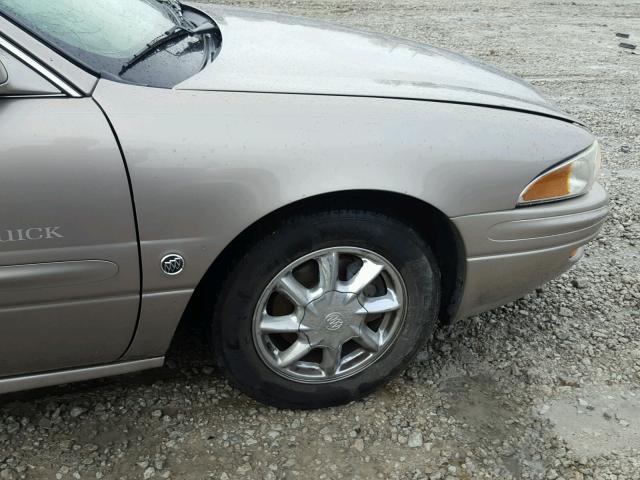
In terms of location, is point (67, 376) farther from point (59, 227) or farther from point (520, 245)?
point (520, 245)

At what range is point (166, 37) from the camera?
92.1 inches

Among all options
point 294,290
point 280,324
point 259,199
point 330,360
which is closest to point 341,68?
point 259,199

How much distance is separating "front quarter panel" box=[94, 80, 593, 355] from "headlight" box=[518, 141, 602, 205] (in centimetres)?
6

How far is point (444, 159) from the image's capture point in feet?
6.88

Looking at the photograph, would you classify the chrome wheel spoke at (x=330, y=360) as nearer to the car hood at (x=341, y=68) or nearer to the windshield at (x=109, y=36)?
the car hood at (x=341, y=68)

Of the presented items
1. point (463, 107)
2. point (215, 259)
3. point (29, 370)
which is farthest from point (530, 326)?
point (29, 370)

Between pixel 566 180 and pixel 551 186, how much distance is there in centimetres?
8

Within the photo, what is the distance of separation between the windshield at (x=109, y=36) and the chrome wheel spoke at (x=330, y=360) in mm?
1000

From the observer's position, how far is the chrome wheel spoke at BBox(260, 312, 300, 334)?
218 centimetres

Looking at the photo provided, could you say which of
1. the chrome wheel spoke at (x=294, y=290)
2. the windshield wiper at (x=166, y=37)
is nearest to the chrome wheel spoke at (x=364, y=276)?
the chrome wheel spoke at (x=294, y=290)

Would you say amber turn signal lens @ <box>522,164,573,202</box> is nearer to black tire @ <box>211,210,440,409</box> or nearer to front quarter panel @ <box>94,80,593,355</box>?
front quarter panel @ <box>94,80,593,355</box>

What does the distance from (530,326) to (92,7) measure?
2134 millimetres

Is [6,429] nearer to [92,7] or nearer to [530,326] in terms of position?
[92,7]

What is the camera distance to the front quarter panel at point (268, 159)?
1.85m
